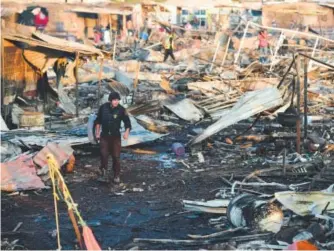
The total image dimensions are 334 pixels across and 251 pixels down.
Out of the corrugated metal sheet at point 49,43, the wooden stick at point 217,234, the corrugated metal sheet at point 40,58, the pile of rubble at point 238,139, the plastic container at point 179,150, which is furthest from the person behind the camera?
the corrugated metal sheet at point 40,58

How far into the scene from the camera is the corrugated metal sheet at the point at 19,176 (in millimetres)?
8820

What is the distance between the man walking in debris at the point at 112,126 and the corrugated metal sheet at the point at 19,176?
1.09m

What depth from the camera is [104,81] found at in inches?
798

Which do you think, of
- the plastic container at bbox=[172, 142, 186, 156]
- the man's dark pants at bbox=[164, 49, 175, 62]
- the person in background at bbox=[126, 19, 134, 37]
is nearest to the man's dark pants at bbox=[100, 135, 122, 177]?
the plastic container at bbox=[172, 142, 186, 156]

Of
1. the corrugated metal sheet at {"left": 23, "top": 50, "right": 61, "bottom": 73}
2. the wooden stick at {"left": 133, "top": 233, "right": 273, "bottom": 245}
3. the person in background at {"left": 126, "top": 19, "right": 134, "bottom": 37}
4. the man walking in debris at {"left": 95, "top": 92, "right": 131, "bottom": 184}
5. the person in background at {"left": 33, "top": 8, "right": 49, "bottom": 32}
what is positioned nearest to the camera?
the wooden stick at {"left": 133, "top": 233, "right": 273, "bottom": 245}

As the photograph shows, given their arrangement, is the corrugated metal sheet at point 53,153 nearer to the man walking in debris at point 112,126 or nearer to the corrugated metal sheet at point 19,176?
the corrugated metal sheet at point 19,176

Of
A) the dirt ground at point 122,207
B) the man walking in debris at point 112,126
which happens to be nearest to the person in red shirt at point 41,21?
the dirt ground at point 122,207

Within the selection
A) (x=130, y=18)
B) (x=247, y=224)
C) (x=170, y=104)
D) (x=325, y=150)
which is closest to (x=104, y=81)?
(x=170, y=104)

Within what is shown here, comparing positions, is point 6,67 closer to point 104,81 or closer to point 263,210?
point 104,81

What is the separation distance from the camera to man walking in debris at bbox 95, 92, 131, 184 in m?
9.30

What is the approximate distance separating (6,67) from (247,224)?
328 inches

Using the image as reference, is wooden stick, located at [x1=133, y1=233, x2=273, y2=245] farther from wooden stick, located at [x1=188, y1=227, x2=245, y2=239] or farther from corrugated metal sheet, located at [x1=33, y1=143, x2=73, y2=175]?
corrugated metal sheet, located at [x1=33, y1=143, x2=73, y2=175]

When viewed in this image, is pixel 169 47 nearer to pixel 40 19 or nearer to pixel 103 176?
pixel 40 19

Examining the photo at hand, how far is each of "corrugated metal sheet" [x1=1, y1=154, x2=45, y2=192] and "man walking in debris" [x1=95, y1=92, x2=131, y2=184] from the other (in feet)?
3.56
